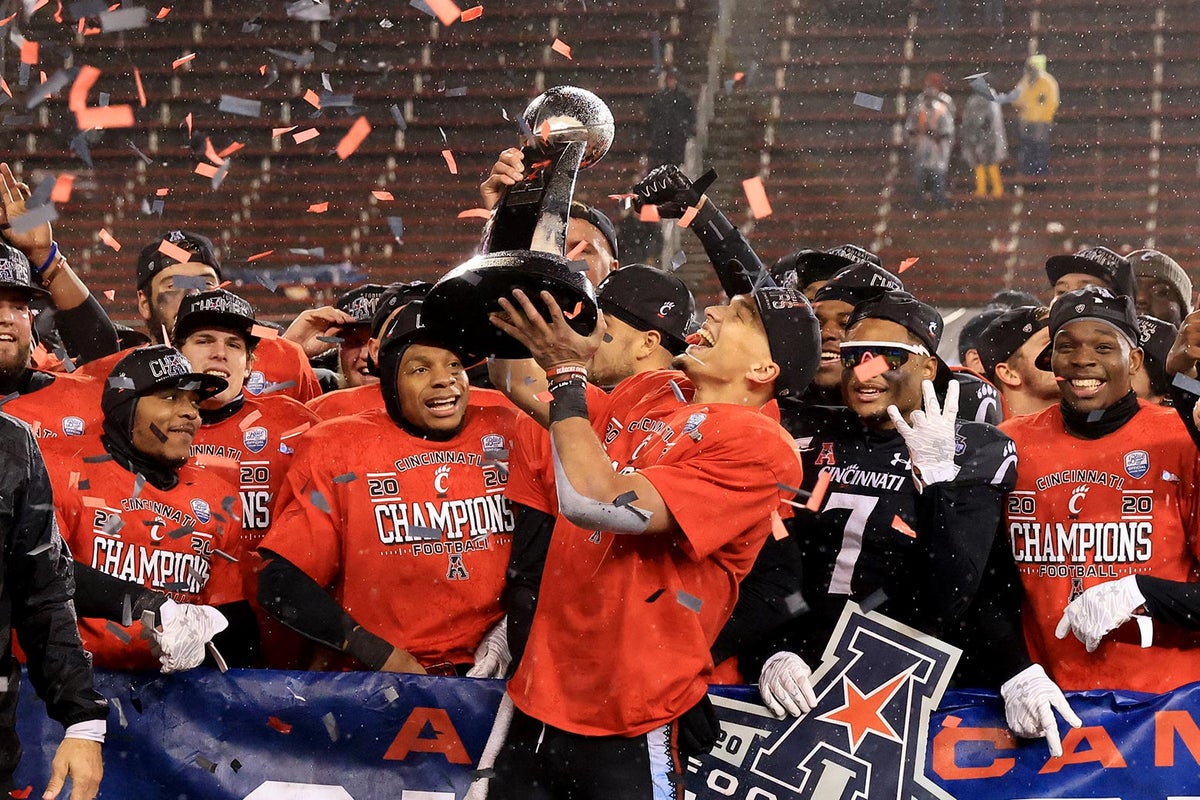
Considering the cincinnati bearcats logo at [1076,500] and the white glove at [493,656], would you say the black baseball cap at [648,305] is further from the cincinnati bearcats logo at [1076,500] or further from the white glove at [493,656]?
the cincinnati bearcats logo at [1076,500]

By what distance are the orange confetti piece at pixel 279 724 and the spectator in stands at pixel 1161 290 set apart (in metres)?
3.65

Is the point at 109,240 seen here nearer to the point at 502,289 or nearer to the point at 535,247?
the point at 535,247

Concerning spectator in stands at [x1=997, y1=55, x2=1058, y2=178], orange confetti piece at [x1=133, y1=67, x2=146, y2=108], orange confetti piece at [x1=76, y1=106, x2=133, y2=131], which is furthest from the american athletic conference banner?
orange confetti piece at [x1=76, y1=106, x2=133, y2=131]

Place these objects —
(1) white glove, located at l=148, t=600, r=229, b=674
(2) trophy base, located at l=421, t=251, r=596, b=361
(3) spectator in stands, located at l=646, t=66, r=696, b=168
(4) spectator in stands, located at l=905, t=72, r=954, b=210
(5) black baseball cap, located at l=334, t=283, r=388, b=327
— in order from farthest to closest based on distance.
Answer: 1. (4) spectator in stands, located at l=905, t=72, r=954, b=210
2. (3) spectator in stands, located at l=646, t=66, r=696, b=168
3. (5) black baseball cap, located at l=334, t=283, r=388, b=327
4. (1) white glove, located at l=148, t=600, r=229, b=674
5. (2) trophy base, located at l=421, t=251, r=596, b=361

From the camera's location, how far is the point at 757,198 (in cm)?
1266

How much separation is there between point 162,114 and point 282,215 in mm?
1632

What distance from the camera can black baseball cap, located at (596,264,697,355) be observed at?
3814mm

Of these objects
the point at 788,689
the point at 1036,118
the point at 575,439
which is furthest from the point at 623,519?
the point at 1036,118

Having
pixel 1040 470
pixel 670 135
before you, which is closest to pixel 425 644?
pixel 1040 470

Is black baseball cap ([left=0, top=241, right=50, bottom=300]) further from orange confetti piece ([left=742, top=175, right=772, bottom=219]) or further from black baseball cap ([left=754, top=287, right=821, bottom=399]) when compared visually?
orange confetti piece ([left=742, top=175, right=772, bottom=219])

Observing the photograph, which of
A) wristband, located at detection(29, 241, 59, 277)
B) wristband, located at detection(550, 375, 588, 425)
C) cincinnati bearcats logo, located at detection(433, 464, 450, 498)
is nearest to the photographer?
wristband, located at detection(550, 375, 588, 425)

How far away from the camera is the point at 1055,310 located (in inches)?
160

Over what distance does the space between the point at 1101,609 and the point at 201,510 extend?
2421 mm

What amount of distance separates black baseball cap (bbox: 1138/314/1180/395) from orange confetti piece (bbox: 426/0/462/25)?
1026 centimetres
